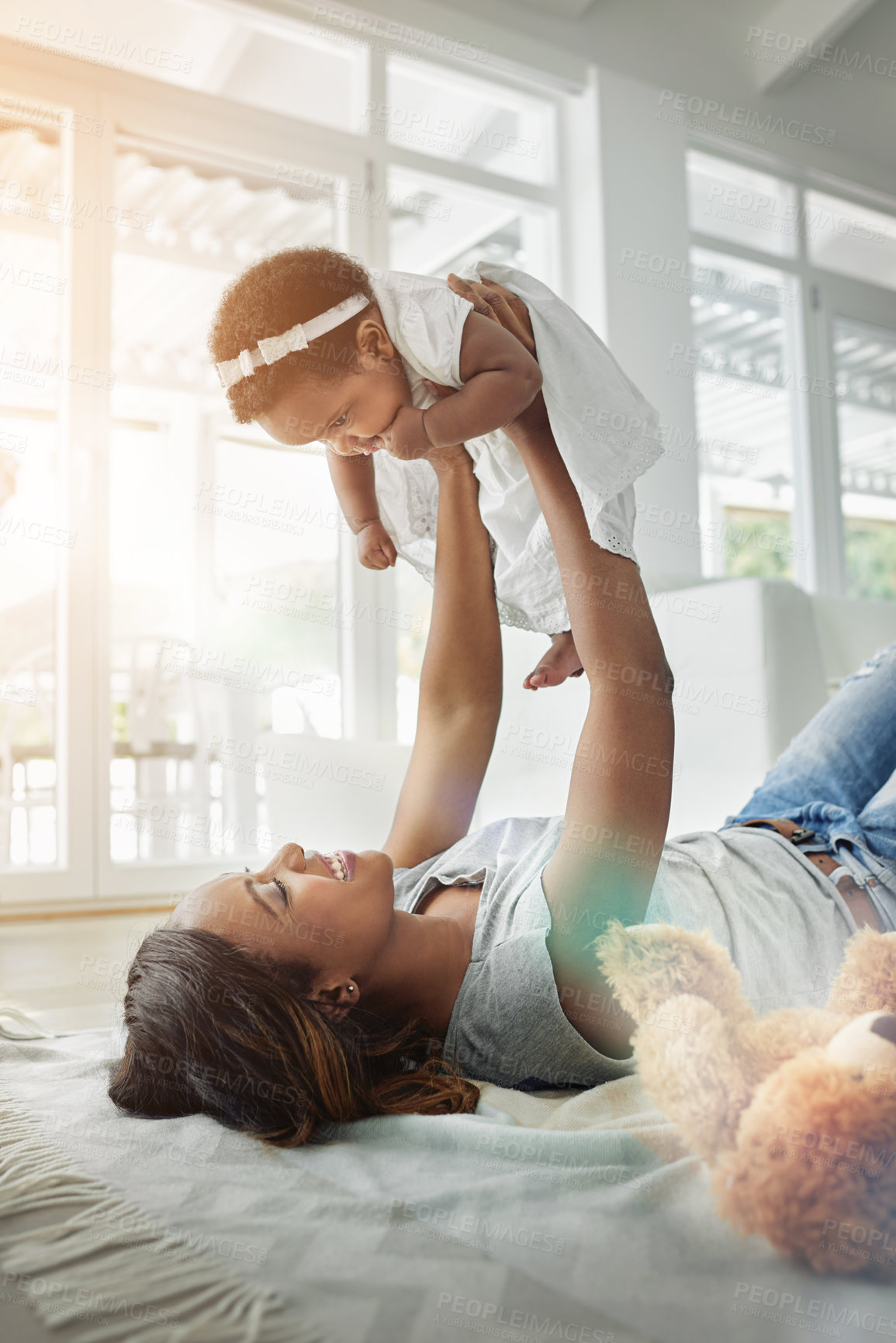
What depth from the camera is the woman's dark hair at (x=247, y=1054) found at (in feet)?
2.86

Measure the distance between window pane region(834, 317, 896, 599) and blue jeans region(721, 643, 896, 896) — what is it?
132 inches

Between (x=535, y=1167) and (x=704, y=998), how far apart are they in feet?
0.61

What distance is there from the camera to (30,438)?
2.90m

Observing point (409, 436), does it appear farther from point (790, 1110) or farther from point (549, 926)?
point (790, 1110)

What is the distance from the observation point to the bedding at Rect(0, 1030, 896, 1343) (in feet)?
1.79

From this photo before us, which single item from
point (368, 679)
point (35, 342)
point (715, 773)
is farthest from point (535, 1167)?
point (35, 342)

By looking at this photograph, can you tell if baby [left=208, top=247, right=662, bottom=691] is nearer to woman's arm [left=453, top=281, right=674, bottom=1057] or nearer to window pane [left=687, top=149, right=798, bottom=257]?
woman's arm [left=453, top=281, right=674, bottom=1057]

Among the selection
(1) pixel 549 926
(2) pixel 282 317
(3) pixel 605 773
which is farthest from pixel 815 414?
(1) pixel 549 926

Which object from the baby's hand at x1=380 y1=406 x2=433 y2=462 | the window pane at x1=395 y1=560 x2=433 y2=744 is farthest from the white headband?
the window pane at x1=395 y1=560 x2=433 y2=744

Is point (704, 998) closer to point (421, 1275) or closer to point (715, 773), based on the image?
point (421, 1275)

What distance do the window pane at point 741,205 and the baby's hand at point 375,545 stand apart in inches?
124

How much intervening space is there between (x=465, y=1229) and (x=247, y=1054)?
290 millimetres

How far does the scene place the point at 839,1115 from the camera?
1.78 ft

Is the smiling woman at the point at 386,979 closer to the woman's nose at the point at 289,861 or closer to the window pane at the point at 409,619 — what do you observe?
the woman's nose at the point at 289,861
